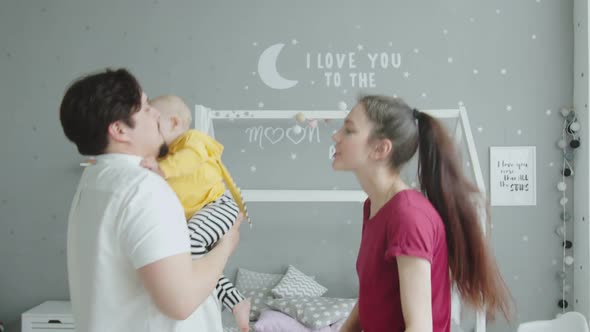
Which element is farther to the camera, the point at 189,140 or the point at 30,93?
the point at 30,93

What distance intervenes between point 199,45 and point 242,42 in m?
0.24

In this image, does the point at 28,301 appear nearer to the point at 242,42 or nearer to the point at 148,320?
the point at 242,42

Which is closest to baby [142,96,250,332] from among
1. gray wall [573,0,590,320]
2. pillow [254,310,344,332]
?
pillow [254,310,344,332]

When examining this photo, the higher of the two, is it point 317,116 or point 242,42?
point 242,42

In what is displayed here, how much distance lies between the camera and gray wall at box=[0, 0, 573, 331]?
9.71ft

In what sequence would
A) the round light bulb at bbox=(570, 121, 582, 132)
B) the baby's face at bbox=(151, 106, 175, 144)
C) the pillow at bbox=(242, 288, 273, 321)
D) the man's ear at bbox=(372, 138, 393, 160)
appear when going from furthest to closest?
the round light bulb at bbox=(570, 121, 582, 132) < the pillow at bbox=(242, 288, 273, 321) < the baby's face at bbox=(151, 106, 175, 144) < the man's ear at bbox=(372, 138, 393, 160)

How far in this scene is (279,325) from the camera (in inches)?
94.0

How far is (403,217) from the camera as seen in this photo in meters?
1.14

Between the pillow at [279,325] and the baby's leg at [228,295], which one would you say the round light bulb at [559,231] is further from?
the baby's leg at [228,295]

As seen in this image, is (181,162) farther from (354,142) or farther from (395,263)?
(395,263)

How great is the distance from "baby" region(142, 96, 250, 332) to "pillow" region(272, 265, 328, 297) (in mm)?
1296

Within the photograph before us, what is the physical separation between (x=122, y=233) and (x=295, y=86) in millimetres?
2144

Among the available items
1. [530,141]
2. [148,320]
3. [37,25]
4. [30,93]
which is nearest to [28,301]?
[30,93]

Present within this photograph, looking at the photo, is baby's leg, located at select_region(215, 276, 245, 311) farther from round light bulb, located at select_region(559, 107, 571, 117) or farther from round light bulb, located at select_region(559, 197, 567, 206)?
round light bulb, located at select_region(559, 107, 571, 117)
